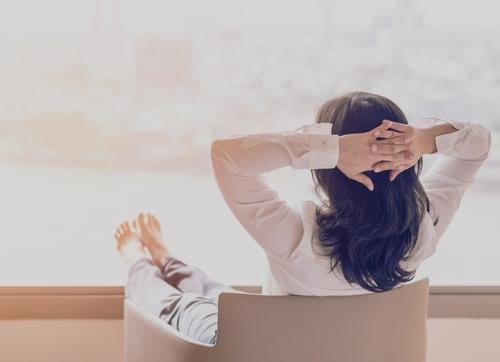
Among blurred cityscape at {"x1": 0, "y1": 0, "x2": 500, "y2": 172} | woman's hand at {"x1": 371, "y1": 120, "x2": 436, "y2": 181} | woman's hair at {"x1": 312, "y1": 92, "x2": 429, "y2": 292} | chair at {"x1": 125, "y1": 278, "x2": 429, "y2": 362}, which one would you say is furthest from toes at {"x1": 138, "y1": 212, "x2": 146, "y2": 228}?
woman's hand at {"x1": 371, "y1": 120, "x2": 436, "y2": 181}

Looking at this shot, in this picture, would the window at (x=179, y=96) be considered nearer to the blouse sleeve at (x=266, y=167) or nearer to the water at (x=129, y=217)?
the water at (x=129, y=217)

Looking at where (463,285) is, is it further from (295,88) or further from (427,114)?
(295,88)

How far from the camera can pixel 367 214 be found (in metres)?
1.52

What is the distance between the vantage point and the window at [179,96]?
2182 mm

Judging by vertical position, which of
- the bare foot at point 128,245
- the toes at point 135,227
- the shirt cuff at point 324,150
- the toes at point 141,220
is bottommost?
the bare foot at point 128,245

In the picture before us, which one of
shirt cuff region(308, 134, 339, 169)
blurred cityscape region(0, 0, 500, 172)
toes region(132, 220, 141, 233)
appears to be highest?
blurred cityscape region(0, 0, 500, 172)

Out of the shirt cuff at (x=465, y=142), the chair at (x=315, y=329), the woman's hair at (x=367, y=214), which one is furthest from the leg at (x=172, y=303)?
the shirt cuff at (x=465, y=142)

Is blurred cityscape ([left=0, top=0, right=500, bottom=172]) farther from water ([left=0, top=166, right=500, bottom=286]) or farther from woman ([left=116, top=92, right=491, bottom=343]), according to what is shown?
woman ([left=116, top=92, right=491, bottom=343])

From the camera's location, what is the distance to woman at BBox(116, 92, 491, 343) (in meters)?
1.50

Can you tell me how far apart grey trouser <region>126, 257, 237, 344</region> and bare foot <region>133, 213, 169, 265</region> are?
2.2 inches

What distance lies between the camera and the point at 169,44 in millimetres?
2189

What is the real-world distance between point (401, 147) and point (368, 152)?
0.25 ft

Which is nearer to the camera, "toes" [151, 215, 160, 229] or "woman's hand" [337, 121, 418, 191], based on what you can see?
"woman's hand" [337, 121, 418, 191]

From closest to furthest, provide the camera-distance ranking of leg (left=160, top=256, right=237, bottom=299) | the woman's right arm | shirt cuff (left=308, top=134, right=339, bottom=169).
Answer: shirt cuff (left=308, top=134, right=339, bottom=169) → the woman's right arm → leg (left=160, top=256, right=237, bottom=299)
